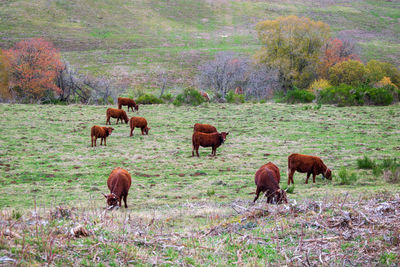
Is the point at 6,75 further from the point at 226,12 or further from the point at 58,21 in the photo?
the point at 226,12

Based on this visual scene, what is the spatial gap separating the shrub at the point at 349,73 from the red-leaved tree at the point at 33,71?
31.6m

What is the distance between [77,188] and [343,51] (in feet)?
182

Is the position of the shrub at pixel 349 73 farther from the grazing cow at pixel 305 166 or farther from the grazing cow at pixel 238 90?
the grazing cow at pixel 305 166

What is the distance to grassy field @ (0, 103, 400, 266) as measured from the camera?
529 centimetres

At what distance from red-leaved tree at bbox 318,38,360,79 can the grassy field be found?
24.6 metres

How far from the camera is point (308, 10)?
111000mm

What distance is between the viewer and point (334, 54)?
56.7 m

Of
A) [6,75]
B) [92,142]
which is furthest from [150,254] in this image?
[6,75]

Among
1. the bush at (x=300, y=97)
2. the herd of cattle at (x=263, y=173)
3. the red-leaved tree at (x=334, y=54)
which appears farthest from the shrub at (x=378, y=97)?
the red-leaved tree at (x=334, y=54)

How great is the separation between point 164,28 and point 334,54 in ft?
163

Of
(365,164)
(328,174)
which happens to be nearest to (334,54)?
(365,164)

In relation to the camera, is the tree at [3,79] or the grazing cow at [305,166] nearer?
the grazing cow at [305,166]

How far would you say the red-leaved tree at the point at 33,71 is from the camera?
38188mm

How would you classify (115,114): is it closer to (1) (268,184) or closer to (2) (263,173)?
(2) (263,173)
